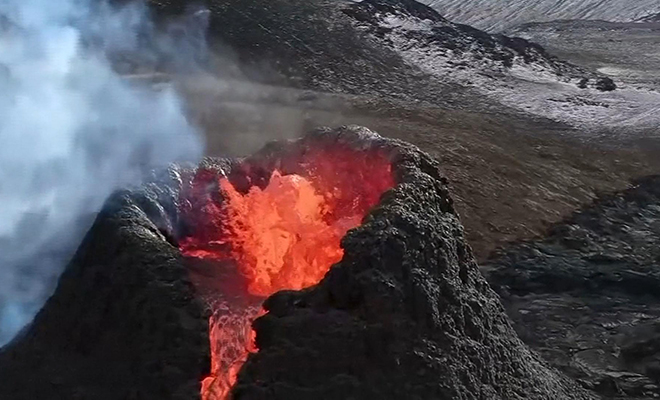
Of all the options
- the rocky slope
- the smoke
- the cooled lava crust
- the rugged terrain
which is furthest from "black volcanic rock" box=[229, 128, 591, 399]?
the rocky slope

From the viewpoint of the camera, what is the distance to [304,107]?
11.4m

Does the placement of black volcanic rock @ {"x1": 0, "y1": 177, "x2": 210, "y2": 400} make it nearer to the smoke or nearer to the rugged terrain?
the smoke

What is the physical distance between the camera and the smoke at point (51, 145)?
6113mm

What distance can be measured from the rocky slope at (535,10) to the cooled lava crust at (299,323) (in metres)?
16.1

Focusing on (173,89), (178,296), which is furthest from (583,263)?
(173,89)

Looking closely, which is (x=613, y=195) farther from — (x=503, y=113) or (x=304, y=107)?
(x=304, y=107)

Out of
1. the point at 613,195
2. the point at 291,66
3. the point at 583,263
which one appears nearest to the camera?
the point at 583,263

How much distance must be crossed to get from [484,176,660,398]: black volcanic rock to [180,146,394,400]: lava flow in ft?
6.61

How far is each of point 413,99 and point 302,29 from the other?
254 cm

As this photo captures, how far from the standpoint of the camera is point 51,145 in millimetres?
7074

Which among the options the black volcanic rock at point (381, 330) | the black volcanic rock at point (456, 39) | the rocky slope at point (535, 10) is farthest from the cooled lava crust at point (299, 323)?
the rocky slope at point (535, 10)

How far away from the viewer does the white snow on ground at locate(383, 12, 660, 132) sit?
12.1 metres

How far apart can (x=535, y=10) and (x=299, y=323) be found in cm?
1811

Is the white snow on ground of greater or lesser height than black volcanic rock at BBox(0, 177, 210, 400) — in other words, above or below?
above
